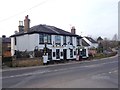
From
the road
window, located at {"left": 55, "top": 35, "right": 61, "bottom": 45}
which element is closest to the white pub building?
window, located at {"left": 55, "top": 35, "right": 61, "bottom": 45}

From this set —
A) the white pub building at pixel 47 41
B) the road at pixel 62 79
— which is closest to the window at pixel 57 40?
the white pub building at pixel 47 41

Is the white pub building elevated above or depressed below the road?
above

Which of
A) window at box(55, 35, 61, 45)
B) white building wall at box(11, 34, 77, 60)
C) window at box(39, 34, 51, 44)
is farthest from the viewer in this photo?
window at box(55, 35, 61, 45)

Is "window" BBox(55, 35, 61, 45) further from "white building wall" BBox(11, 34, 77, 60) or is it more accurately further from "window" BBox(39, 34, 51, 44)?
"window" BBox(39, 34, 51, 44)

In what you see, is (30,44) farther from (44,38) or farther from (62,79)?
(62,79)

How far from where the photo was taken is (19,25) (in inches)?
1960

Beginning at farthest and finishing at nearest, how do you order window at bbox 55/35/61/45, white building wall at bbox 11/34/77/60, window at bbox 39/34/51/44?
window at bbox 55/35/61/45 → window at bbox 39/34/51/44 → white building wall at bbox 11/34/77/60

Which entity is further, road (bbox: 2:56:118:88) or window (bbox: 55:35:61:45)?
window (bbox: 55:35:61:45)

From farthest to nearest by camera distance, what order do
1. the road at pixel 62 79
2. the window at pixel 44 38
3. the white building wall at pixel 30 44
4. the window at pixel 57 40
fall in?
the window at pixel 57 40 < the window at pixel 44 38 < the white building wall at pixel 30 44 < the road at pixel 62 79

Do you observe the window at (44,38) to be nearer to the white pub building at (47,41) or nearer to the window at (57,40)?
the white pub building at (47,41)

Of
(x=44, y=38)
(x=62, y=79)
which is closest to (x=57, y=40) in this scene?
(x=44, y=38)

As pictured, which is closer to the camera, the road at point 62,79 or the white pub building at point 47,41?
the road at point 62,79

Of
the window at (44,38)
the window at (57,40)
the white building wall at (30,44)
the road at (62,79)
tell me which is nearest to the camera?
the road at (62,79)

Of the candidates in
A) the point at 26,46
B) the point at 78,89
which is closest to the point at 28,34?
the point at 26,46
